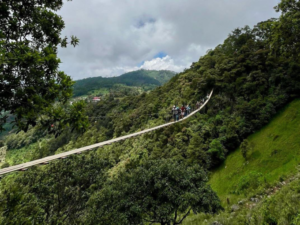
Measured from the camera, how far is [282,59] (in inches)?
457

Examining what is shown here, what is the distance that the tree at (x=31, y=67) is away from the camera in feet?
5.52

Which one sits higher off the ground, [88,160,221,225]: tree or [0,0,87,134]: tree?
[0,0,87,134]: tree

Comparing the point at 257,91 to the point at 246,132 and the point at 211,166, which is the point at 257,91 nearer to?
the point at 246,132

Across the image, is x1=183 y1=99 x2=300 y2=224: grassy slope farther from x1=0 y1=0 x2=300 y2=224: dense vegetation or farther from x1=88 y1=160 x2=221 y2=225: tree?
x1=88 y1=160 x2=221 y2=225: tree

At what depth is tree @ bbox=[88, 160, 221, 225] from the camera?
4.39 meters

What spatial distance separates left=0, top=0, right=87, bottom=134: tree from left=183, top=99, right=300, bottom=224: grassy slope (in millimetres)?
7491

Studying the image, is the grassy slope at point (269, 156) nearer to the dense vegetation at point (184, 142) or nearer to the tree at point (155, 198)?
the dense vegetation at point (184, 142)

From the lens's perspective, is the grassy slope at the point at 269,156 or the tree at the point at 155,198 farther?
the grassy slope at the point at 269,156

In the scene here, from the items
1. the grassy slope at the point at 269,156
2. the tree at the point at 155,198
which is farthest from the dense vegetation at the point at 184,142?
the grassy slope at the point at 269,156

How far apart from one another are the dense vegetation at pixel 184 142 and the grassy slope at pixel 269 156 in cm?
55

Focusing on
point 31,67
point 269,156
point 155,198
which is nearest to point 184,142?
point 269,156

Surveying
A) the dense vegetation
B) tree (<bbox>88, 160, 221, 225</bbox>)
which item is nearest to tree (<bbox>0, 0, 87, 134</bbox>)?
the dense vegetation

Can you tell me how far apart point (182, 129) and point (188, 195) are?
9.44 meters

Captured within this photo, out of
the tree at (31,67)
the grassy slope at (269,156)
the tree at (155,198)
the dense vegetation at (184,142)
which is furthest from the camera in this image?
the grassy slope at (269,156)
